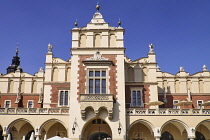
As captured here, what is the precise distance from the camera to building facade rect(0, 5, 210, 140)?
29.3 metres

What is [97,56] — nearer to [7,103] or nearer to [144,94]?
[144,94]

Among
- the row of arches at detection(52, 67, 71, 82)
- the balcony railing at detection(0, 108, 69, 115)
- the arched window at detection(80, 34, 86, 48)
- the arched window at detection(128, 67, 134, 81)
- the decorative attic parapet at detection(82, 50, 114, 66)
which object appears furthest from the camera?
the row of arches at detection(52, 67, 71, 82)

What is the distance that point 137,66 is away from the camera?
34.5 meters

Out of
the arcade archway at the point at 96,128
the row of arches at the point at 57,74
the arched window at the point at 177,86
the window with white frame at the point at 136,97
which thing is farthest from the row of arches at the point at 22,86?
the arched window at the point at 177,86

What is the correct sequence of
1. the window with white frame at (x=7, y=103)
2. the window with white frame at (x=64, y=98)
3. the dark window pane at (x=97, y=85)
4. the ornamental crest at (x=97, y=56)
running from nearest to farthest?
the dark window pane at (x=97, y=85)
the ornamental crest at (x=97, y=56)
the window with white frame at (x=64, y=98)
the window with white frame at (x=7, y=103)

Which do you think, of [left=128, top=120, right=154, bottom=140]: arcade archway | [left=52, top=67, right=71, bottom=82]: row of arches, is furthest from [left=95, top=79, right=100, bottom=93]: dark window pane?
[left=128, top=120, right=154, bottom=140]: arcade archway

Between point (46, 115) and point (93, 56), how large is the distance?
28.2 feet

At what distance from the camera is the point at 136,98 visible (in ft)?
107

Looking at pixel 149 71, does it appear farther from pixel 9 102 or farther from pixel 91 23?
pixel 9 102

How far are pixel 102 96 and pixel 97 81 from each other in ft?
7.30

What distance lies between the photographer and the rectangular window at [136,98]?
32.5 metres

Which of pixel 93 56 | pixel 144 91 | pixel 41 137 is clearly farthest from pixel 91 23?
pixel 41 137

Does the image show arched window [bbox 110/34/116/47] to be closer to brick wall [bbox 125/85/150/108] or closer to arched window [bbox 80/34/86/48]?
arched window [bbox 80/34/86/48]

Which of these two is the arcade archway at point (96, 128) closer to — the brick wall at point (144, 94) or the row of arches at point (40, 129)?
the row of arches at point (40, 129)
